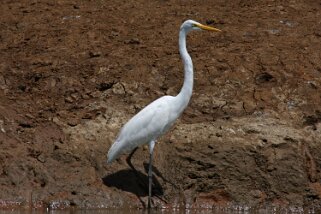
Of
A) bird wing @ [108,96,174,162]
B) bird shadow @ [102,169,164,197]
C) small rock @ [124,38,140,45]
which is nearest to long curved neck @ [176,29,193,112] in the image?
bird wing @ [108,96,174,162]

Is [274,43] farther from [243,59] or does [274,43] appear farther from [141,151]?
[141,151]

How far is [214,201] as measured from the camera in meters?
13.1

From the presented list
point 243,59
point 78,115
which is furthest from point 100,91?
point 243,59

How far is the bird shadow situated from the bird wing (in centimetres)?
53

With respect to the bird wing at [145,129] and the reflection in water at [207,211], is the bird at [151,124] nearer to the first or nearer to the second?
the bird wing at [145,129]

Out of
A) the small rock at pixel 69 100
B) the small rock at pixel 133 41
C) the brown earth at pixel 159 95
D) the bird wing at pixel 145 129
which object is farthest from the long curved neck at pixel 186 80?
the small rock at pixel 133 41

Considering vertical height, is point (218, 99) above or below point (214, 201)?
above

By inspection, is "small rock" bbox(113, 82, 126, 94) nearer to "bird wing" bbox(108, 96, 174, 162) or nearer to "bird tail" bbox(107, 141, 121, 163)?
"bird wing" bbox(108, 96, 174, 162)

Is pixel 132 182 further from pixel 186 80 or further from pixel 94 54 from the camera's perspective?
pixel 94 54

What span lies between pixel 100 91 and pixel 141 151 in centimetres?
166

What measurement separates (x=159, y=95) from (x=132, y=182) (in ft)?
6.96

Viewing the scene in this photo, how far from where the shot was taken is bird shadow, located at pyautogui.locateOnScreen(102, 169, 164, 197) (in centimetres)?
1305

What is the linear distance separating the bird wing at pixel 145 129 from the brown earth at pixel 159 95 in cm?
67

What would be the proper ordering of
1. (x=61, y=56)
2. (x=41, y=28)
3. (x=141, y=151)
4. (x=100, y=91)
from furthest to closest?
(x=41, y=28), (x=61, y=56), (x=100, y=91), (x=141, y=151)
